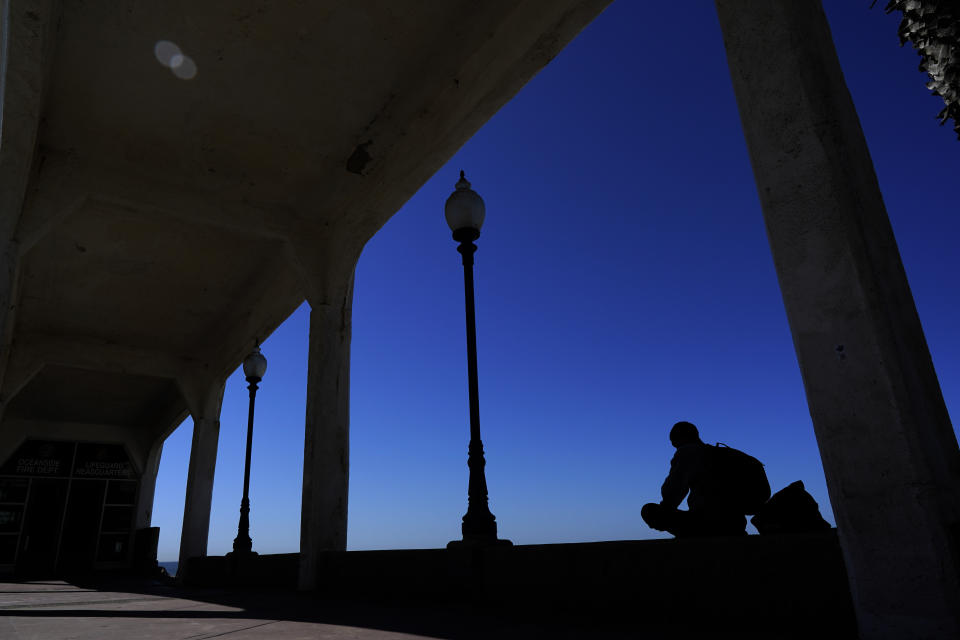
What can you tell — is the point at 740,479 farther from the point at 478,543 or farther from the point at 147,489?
the point at 147,489

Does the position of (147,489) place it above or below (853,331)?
above

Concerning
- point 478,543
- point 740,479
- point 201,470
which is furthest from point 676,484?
point 201,470

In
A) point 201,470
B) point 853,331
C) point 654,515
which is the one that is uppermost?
point 201,470

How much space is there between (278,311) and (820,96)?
9644 millimetres

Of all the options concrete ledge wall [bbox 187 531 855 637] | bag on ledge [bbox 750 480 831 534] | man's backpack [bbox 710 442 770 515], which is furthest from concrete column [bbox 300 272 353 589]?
bag on ledge [bbox 750 480 831 534]

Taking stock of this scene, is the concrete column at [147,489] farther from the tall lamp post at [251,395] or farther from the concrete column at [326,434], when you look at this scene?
the concrete column at [326,434]

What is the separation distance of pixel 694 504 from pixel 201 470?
12227 mm

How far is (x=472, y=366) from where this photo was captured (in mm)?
5297

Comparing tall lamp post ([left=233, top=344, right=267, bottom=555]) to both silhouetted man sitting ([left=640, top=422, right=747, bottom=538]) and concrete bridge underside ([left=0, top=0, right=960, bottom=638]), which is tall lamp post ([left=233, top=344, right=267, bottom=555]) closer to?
concrete bridge underside ([left=0, top=0, right=960, bottom=638])

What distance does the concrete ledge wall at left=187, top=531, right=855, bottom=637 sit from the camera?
250 centimetres

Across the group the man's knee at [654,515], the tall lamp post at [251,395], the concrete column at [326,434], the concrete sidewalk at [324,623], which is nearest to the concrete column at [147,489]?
the tall lamp post at [251,395]

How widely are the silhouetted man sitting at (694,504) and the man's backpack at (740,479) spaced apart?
23 mm

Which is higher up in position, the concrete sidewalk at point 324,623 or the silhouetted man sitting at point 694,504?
the silhouetted man sitting at point 694,504

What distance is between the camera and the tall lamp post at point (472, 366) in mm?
4844
